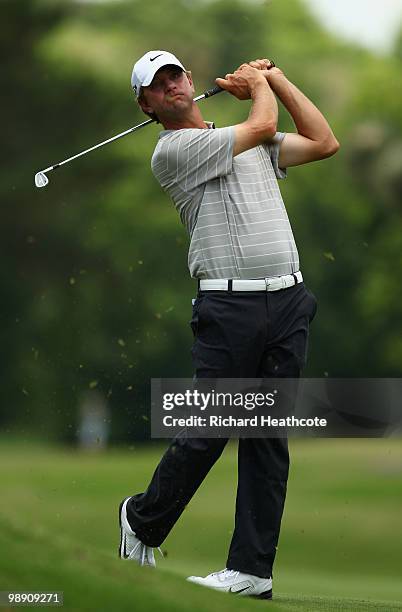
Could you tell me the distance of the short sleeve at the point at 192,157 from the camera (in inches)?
150

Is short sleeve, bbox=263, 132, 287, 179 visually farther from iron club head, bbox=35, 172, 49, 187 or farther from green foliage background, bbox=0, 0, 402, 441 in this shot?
green foliage background, bbox=0, 0, 402, 441

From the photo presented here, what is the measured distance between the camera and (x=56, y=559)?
3.04 m

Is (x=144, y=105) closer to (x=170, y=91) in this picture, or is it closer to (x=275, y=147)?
(x=170, y=91)

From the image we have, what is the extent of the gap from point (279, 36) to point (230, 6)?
5.46 meters

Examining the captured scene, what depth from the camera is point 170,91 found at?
3938 mm

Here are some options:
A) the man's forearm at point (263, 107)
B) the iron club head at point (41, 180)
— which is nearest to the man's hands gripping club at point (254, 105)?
the man's forearm at point (263, 107)

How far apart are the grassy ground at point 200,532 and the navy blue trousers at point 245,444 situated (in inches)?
8.5

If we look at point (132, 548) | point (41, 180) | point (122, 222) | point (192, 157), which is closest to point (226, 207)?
point (192, 157)

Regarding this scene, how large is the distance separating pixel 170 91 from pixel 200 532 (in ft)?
31.6

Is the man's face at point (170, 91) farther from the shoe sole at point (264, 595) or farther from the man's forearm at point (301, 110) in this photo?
the shoe sole at point (264, 595)

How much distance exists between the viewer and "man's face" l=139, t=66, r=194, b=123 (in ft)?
12.9

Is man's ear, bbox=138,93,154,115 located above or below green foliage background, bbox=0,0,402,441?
below

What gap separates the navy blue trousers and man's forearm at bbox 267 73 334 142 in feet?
1.53

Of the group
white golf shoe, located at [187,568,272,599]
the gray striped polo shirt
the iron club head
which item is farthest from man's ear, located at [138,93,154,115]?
white golf shoe, located at [187,568,272,599]
